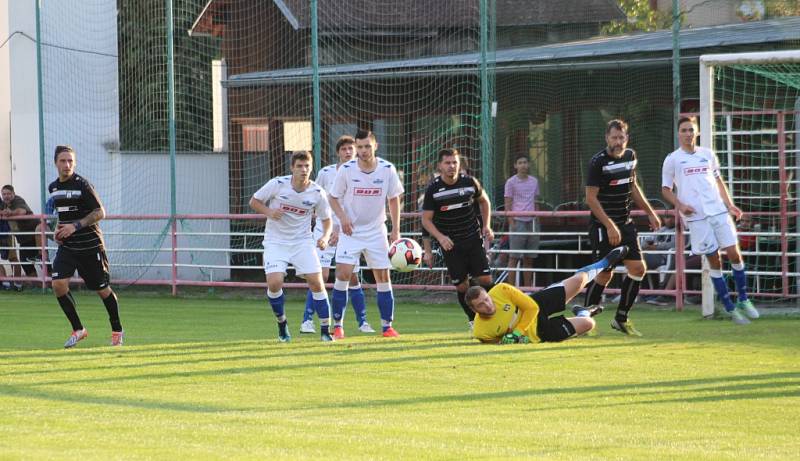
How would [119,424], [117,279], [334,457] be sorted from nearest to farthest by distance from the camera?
[334,457]
[119,424]
[117,279]

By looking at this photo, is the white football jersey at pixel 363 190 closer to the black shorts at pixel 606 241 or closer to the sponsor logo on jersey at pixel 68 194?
the black shorts at pixel 606 241

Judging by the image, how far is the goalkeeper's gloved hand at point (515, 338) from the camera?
12.4m

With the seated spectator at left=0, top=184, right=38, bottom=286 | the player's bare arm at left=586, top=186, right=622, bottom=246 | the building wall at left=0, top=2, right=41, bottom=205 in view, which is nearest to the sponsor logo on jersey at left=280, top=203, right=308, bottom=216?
the player's bare arm at left=586, top=186, right=622, bottom=246

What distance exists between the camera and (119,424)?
8.19 m

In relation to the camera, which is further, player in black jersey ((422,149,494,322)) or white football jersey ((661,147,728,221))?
white football jersey ((661,147,728,221))

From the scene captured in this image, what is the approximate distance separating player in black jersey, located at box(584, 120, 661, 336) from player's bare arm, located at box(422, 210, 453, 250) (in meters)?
1.47

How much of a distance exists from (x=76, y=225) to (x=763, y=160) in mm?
10293

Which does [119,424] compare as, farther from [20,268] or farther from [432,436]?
[20,268]

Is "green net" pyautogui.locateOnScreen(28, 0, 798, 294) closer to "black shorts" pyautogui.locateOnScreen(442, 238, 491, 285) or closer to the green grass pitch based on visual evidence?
"black shorts" pyautogui.locateOnScreen(442, 238, 491, 285)

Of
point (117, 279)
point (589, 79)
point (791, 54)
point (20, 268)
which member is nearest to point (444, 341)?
point (791, 54)

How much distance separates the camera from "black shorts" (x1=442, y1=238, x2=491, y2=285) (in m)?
13.8

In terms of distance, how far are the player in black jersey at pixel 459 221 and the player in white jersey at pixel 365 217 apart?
42cm

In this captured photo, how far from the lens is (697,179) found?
14648mm

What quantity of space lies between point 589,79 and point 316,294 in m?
9.21
